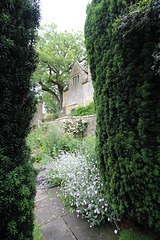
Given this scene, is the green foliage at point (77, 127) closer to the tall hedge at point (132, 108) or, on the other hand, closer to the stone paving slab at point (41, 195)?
the stone paving slab at point (41, 195)

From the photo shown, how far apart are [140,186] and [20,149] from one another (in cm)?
148

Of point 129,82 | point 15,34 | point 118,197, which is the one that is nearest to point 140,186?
point 118,197

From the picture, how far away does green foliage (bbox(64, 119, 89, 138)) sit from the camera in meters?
6.68

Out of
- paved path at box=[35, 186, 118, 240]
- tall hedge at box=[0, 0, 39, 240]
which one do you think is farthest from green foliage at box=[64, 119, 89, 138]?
tall hedge at box=[0, 0, 39, 240]

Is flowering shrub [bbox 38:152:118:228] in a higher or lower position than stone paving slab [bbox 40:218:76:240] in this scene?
higher

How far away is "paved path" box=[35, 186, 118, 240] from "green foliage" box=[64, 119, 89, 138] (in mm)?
4360

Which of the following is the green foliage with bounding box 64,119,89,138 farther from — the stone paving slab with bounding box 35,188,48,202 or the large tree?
the large tree

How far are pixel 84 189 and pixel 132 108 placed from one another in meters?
1.82

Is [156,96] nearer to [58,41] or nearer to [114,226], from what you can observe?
[114,226]

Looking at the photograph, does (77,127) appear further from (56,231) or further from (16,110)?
(16,110)

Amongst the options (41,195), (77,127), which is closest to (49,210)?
(41,195)

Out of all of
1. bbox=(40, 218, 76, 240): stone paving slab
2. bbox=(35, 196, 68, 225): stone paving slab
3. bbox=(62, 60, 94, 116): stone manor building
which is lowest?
bbox=(35, 196, 68, 225): stone paving slab

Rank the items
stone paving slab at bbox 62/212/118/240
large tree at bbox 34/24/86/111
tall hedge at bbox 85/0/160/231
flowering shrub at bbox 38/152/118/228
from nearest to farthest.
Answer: tall hedge at bbox 85/0/160/231 < stone paving slab at bbox 62/212/118/240 < flowering shrub at bbox 38/152/118/228 < large tree at bbox 34/24/86/111

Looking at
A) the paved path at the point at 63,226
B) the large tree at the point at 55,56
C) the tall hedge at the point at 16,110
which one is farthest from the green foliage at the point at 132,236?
the large tree at the point at 55,56
